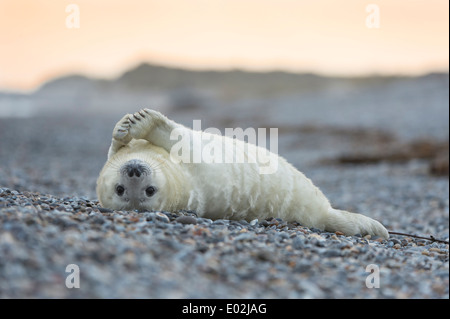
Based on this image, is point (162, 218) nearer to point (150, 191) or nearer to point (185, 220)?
point (185, 220)

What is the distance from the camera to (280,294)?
344 centimetres

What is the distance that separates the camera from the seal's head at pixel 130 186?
485cm

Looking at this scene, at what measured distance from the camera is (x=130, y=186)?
16.2 ft

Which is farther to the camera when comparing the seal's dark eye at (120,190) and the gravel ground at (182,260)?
the seal's dark eye at (120,190)

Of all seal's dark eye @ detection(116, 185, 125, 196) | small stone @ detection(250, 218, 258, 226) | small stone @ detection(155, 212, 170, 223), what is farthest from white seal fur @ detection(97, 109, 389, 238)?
small stone @ detection(155, 212, 170, 223)

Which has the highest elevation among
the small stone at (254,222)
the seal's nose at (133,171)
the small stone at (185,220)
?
the seal's nose at (133,171)

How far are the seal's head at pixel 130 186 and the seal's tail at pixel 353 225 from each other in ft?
6.61

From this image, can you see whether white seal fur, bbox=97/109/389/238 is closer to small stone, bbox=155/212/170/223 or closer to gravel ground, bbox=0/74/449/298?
gravel ground, bbox=0/74/449/298

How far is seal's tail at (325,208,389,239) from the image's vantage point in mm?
5980

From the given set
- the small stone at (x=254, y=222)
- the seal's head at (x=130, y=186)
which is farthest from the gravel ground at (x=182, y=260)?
the small stone at (x=254, y=222)

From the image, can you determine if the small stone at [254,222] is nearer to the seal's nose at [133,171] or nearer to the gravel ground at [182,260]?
the gravel ground at [182,260]

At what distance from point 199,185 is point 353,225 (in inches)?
68.6

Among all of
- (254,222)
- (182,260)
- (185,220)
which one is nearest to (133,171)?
(185,220)
